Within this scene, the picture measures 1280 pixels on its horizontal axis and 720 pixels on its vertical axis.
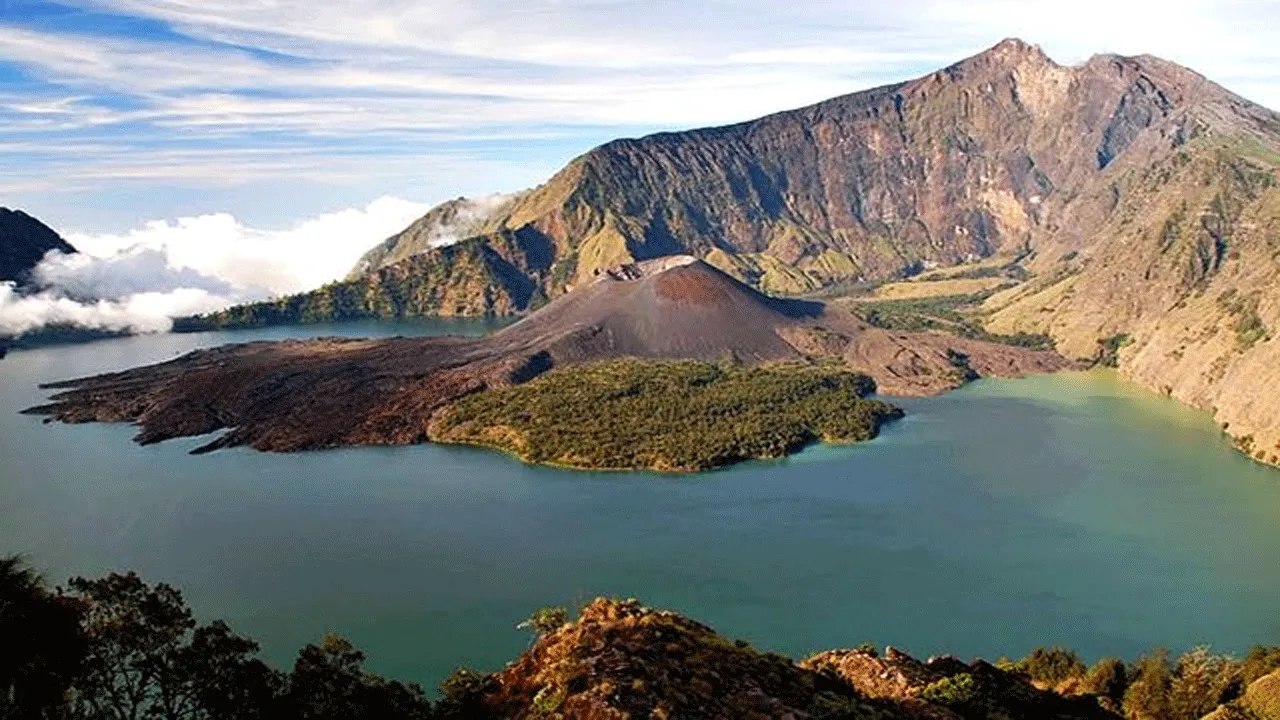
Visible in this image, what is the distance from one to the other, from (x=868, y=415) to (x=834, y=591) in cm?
5409

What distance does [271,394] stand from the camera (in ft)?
402

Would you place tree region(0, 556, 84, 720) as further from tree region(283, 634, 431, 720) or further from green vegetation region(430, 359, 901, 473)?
green vegetation region(430, 359, 901, 473)

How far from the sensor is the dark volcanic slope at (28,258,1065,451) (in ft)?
379

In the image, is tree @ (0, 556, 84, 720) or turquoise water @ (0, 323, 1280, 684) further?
turquoise water @ (0, 323, 1280, 684)

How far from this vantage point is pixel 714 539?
7694 cm

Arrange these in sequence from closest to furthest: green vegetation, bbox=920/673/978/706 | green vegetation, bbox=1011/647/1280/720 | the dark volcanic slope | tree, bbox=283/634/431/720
A: tree, bbox=283/634/431/720, green vegetation, bbox=920/673/978/706, green vegetation, bbox=1011/647/1280/720, the dark volcanic slope

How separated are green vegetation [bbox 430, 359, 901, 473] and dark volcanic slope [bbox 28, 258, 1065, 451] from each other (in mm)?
6655

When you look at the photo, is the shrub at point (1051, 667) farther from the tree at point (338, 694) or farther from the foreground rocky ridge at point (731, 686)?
the tree at point (338, 694)

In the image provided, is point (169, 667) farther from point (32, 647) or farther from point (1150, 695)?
point (1150, 695)

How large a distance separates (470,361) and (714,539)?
68.5m


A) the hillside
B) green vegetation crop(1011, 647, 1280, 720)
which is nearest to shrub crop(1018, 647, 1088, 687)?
green vegetation crop(1011, 647, 1280, 720)

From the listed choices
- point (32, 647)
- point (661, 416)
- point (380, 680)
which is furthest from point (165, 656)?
point (661, 416)

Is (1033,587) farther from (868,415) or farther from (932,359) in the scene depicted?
(932,359)

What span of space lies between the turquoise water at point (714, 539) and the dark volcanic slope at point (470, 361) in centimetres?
725
